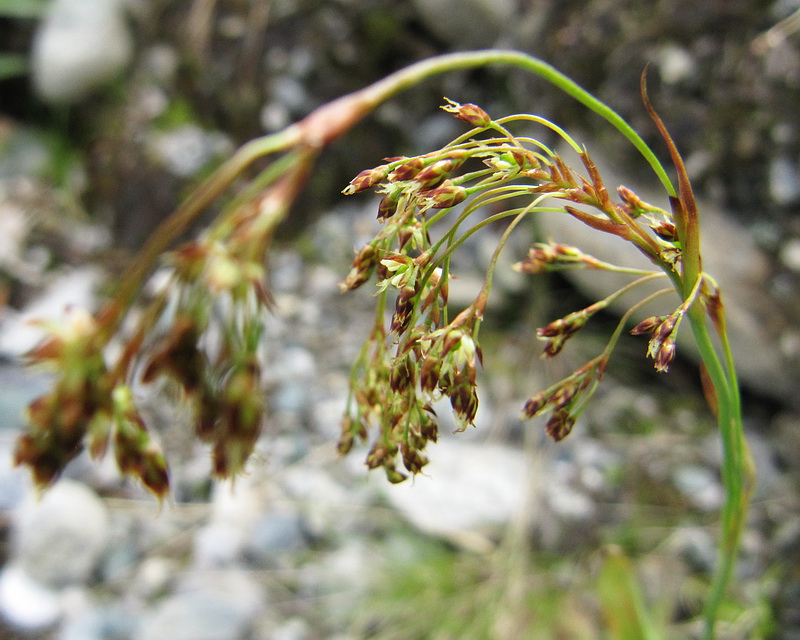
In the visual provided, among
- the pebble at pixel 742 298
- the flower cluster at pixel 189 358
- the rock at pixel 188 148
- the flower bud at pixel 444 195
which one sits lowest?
the rock at pixel 188 148

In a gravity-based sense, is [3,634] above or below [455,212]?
below

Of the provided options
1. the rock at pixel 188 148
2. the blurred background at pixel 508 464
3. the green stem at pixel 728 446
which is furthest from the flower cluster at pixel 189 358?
the rock at pixel 188 148

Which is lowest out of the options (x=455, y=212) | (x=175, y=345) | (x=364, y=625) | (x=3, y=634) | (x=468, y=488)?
(x=3, y=634)

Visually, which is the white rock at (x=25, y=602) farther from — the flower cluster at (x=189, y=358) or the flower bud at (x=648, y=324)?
the flower bud at (x=648, y=324)

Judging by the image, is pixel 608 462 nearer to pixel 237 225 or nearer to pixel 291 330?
pixel 291 330

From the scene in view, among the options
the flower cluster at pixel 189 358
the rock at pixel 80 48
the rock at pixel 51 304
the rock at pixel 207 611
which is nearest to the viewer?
the flower cluster at pixel 189 358

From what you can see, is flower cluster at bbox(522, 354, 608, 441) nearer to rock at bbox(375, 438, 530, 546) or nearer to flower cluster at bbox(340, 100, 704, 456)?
flower cluster at bbox(340, 100, 704, 456)

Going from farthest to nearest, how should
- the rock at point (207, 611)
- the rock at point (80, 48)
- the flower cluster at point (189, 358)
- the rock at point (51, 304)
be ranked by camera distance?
the rock at point (80, 48) < the rock at point (51, 304) < the rock at point (207, 611) < the flower cluster at point (189, 358)

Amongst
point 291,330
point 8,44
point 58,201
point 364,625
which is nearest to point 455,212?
point 291,330
